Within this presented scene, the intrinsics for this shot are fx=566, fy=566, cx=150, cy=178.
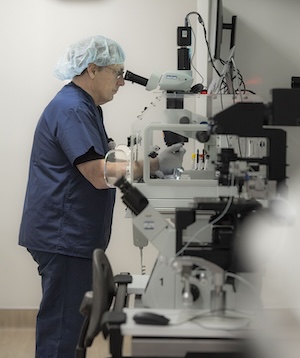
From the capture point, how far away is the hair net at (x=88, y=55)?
2.33 metres

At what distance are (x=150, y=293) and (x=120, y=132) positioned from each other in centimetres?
197

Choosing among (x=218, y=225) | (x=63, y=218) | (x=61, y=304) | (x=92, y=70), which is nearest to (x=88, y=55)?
(x=92, y=70)

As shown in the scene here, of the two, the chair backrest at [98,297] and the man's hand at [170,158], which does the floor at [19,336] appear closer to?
the man's hand at [170,158]

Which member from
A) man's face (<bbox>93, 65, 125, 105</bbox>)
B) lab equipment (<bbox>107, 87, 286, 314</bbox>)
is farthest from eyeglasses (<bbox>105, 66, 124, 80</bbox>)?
lab equipment (<bbox>107, 87, 286, 314</bbox>)

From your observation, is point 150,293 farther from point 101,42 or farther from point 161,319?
point 101,42

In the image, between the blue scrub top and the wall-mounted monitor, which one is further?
the wall-mounted monitor

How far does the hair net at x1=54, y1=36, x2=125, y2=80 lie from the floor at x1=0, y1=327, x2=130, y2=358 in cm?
139

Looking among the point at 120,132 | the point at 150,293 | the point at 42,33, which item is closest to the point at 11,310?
the point at 120,132

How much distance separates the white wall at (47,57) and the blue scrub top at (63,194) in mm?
1168

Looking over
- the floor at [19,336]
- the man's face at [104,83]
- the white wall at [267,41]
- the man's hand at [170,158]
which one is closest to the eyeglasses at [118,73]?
the man's face at [104,83]

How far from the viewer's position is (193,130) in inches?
82.0

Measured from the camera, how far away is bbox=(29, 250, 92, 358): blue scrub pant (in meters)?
2.14

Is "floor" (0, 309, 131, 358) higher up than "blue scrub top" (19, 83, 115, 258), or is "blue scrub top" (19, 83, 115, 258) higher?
"blue scrub top" (19, 83, 115, 258)

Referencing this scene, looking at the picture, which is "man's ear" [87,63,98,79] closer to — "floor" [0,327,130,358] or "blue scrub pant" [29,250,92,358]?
"blue scrub pant" [29,250,92,358]
